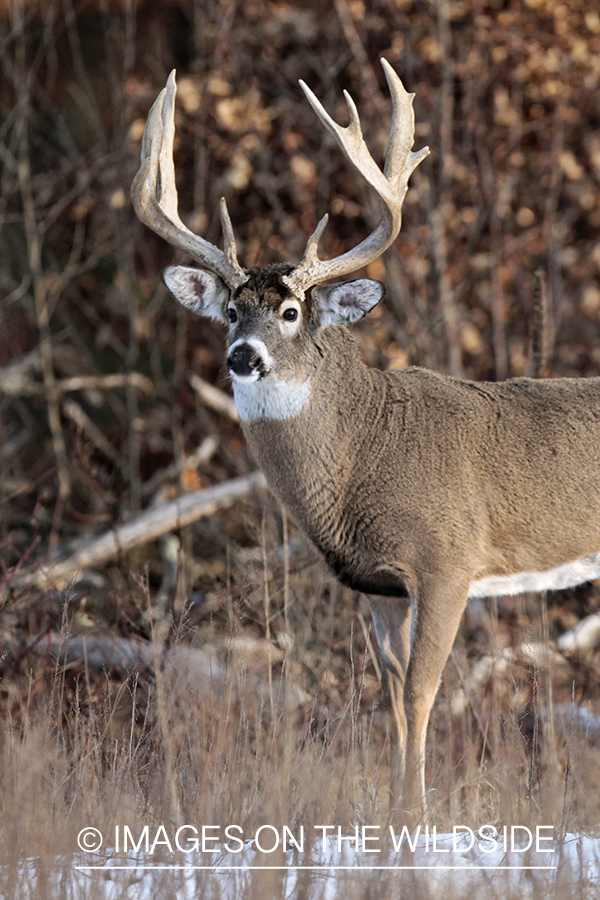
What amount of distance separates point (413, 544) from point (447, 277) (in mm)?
5963

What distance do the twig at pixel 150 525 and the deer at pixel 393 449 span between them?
2587mm

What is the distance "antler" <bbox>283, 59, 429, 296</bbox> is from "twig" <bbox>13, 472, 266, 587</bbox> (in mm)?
2872

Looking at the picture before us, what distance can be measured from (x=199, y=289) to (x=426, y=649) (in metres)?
2.23

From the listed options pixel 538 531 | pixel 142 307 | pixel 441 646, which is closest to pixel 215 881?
pixel 441 646

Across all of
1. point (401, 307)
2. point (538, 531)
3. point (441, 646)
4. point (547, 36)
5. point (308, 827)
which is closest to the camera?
point (308, 827)

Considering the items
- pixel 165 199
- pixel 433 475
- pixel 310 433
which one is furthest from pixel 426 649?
pixel 165 199

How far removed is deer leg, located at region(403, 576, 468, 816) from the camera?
4852 mm

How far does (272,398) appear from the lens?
5172 millimetres

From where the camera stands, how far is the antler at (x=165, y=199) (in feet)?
17.2

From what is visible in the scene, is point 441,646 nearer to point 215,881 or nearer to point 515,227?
point 215,881

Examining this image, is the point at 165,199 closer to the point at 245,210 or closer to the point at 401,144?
the point at 401,144

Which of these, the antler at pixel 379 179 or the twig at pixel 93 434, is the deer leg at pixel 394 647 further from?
the twig at pixel 93 434

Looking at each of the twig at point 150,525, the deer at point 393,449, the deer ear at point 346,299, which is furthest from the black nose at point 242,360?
→ the twig at point 150,525

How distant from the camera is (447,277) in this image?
10398mm
